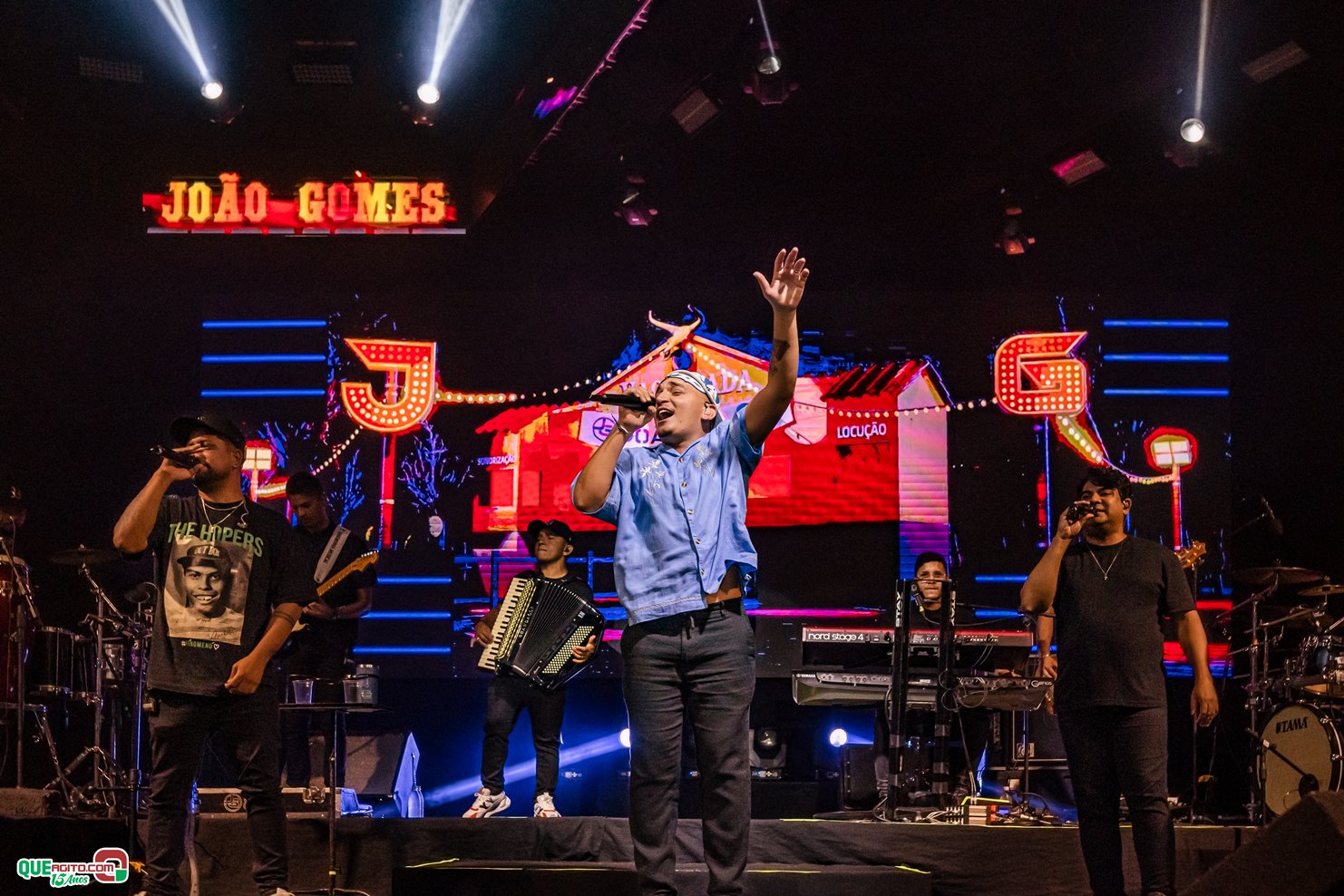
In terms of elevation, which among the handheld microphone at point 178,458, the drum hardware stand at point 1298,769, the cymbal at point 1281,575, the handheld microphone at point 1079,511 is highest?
the handheld microphone at point 178,458

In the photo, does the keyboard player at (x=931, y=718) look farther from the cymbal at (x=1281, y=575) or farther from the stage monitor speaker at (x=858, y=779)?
the cymbal at (x=1281, y=575)

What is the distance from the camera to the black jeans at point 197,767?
488 centimetres

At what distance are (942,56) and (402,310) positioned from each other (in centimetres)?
458

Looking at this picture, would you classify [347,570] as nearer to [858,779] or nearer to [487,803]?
[487,803]

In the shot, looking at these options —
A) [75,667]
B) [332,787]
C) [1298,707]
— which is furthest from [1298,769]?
[75,667]

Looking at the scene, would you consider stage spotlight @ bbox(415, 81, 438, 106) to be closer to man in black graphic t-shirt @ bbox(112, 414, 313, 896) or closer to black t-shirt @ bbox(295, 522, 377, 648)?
black t-shirt @ bbox(295, 522, 377, 648)

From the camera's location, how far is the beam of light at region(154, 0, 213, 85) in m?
9.87

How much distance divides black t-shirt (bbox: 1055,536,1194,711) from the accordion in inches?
124

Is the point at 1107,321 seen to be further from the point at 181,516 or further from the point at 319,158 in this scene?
the point at 181,516

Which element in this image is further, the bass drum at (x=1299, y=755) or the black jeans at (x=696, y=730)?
the bass drum at (x=1299, y=755)

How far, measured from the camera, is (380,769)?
8.70 meters

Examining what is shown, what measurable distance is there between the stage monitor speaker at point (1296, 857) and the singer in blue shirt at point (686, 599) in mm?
1907

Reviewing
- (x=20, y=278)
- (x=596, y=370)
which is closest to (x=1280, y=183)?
(x=596, y=370)

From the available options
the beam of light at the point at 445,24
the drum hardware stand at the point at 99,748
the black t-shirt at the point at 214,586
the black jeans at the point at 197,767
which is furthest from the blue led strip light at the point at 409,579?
the black jeans at the point at 197,767
